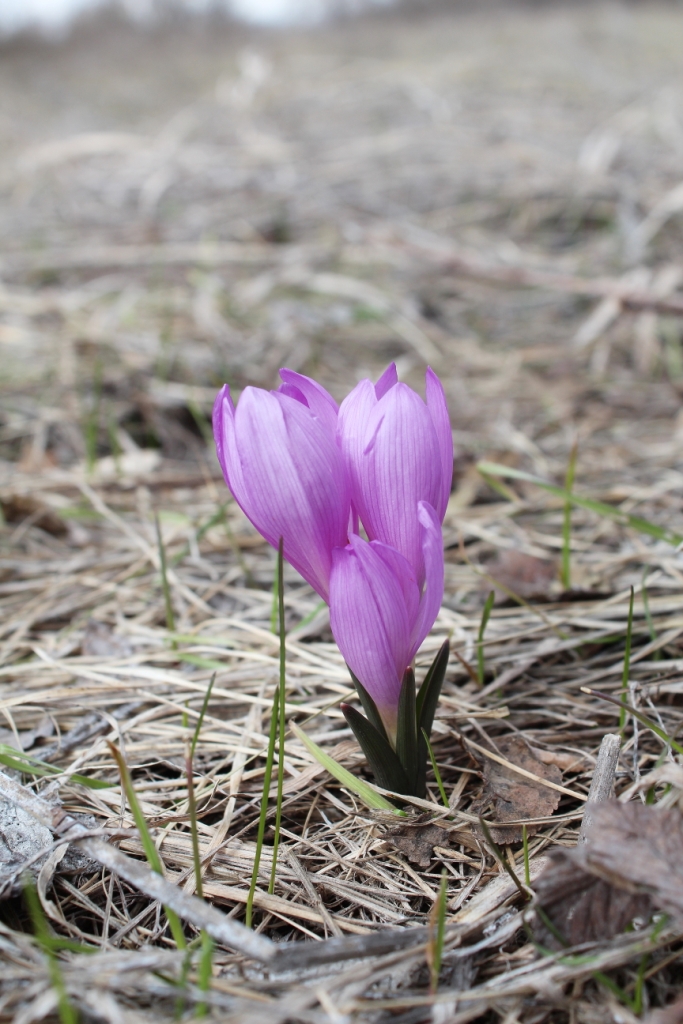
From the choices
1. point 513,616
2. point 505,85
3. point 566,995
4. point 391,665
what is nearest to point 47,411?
point 513,616

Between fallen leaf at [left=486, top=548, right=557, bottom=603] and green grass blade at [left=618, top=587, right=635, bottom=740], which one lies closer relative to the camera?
green grass blade at [left=618, top=587, right=635, bottom=740]

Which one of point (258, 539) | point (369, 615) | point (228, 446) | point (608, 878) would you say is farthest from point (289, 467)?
point (258, 539)

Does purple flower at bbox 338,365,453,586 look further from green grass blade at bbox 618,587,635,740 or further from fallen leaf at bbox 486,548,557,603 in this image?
fallen leaf at bbox 486,548,557,603

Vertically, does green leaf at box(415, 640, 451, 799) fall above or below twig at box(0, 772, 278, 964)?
above

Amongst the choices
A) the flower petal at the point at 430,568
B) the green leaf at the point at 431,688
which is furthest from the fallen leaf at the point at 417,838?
the flower petal at the point at 430,568

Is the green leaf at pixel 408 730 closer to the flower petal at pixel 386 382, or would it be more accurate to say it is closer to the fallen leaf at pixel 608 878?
the fallen leaf at pixel 608 878

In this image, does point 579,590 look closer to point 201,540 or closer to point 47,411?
point 201,540

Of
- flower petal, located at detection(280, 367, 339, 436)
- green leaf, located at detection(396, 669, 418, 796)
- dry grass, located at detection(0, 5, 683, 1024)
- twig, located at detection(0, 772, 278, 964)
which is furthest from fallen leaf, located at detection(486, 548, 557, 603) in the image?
twig, located at detection(0, 772, 278, 964)
